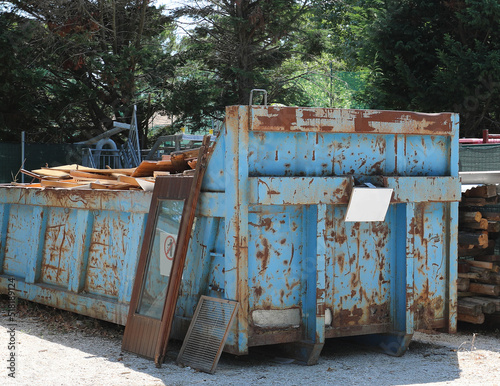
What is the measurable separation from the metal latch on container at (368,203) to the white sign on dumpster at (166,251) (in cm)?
132

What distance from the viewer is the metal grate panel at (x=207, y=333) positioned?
4418 mm

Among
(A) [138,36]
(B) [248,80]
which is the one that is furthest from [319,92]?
(A) [138,36]

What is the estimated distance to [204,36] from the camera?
2350 centimetres

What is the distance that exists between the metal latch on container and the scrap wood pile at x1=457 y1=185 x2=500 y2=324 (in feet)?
4.83

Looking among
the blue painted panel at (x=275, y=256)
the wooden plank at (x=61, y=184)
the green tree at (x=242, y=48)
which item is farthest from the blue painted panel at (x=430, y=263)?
the green tree at (x=242, y=48)

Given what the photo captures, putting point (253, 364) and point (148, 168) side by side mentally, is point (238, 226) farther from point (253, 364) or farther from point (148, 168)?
point (148, 168)

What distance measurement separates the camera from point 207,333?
4535 millimetres

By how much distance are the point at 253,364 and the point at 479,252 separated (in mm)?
2573

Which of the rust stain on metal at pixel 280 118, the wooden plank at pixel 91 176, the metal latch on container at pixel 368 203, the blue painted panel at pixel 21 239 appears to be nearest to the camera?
the rust stain on metal at pixel 280 118

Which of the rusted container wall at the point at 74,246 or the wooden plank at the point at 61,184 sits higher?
the wooden plank at the point at 61,184

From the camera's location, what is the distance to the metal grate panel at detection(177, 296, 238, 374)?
4418 millimetres

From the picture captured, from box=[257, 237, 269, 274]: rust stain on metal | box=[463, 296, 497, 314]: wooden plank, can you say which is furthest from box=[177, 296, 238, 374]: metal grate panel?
box=[463, 296, 497, 314]: wooden plank

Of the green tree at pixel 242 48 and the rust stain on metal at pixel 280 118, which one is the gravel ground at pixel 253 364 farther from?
the green tree at pixel 242 48

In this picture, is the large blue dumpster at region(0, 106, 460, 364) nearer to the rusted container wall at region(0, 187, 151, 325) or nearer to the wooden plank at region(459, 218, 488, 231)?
the rusted container wall at region(0, 187, 151, 325)
